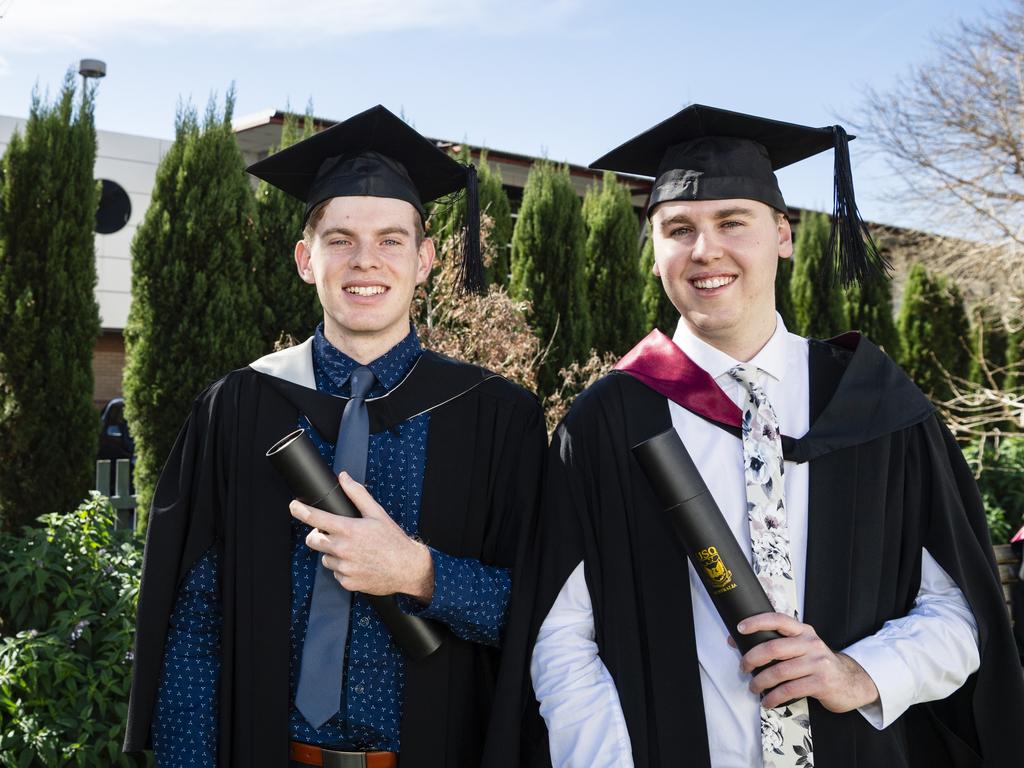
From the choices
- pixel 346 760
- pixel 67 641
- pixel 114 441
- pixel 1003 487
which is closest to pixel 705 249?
pixel 346 760

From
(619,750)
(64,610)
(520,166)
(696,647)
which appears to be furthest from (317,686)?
(520,166)

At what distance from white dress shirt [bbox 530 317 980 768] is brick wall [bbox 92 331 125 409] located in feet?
50.9

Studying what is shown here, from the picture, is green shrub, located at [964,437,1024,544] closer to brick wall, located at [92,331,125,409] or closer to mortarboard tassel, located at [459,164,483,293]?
mortarboard tassel, located at [459,164,483,293]

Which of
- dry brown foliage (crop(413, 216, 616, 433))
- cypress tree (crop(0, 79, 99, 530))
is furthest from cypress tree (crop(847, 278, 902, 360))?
cypress tree (crop(0, 79, 99, 530))

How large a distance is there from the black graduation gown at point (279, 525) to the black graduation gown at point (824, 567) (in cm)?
19

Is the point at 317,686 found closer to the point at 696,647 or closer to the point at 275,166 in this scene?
the point at 696,647

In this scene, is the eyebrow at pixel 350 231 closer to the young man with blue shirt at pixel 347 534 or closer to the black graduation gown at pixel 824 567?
the young man with blue shirt at pixel 347 534

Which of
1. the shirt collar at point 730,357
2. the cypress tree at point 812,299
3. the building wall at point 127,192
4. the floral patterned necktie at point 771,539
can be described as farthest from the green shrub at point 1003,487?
the building wall at point 127,192

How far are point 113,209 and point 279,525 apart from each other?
15074 mm

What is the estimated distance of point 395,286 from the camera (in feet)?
7.80

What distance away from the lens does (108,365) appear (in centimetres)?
1639

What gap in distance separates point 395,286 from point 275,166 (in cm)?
55

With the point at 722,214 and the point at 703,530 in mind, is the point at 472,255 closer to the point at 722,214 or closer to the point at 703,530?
the point at 722,214

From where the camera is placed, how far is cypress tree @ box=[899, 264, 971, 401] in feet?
46.5
